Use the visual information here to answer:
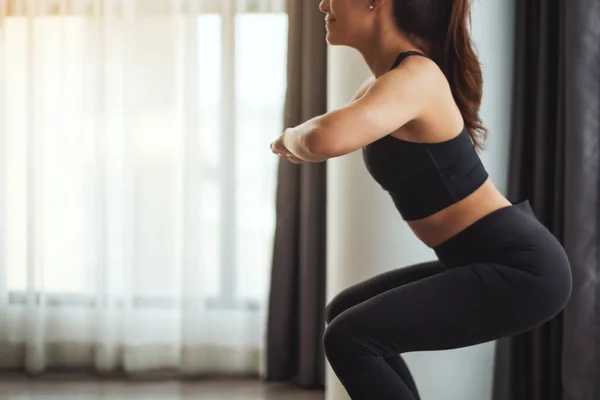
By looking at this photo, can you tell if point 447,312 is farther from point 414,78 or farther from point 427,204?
point 414,78

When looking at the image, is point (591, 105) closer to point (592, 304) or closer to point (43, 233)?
point (592, 304)

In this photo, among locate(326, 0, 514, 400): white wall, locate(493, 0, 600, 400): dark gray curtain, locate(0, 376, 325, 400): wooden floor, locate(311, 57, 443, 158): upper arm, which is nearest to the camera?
locate(311, 57, 443, 158): upper arm

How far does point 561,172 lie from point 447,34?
2.80 ft

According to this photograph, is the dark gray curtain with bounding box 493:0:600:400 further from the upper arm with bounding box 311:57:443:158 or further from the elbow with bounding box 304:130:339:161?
the elbow with bounding box 304:130:339:161

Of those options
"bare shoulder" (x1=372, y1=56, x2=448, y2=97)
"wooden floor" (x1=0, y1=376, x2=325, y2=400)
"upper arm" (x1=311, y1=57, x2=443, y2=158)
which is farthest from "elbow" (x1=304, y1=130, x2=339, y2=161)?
"wooden floor" (x1=0, y1=376, x2=325, y2=400)

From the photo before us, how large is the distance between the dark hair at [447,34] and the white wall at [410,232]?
81 centimetres

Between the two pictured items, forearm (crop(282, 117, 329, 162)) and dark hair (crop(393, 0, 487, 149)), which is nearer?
forearm (crop(282, 117, 329, 162))

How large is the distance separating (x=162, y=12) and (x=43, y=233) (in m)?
1.09

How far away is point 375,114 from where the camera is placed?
3.66 ft

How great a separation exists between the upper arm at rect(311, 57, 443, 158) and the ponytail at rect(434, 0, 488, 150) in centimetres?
18

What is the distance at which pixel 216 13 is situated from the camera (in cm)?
282

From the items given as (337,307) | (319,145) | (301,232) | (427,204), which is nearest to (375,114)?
(319,145)

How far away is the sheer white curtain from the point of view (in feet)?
9.24

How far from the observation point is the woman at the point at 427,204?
1164 millimetres
